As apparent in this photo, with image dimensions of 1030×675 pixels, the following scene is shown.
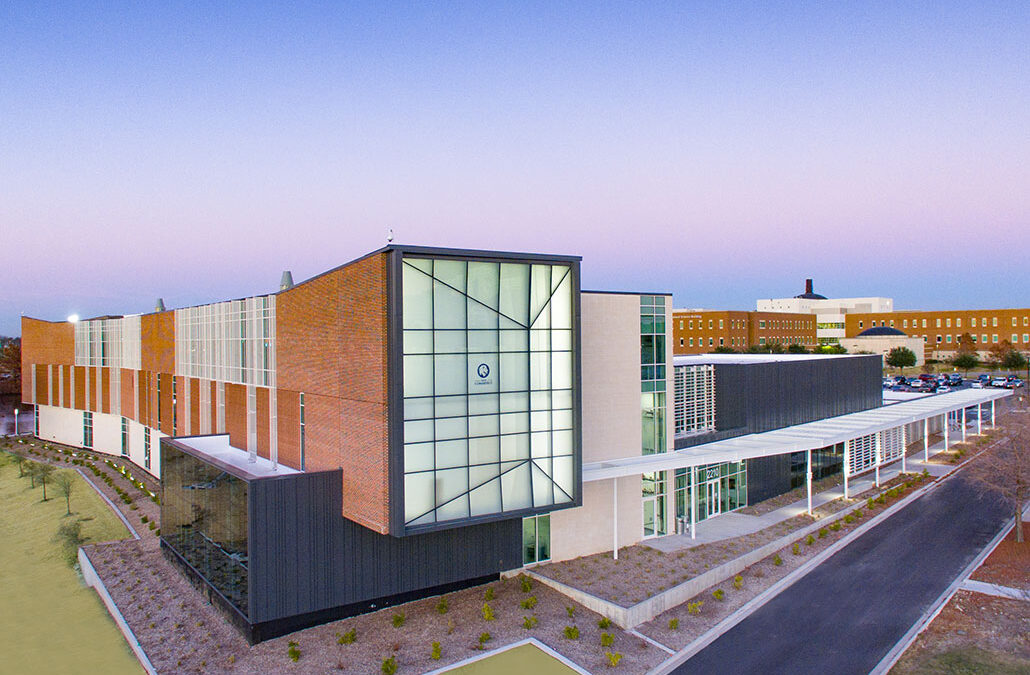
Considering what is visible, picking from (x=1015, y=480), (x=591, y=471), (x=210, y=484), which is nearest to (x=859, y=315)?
(x=1015, y=480)

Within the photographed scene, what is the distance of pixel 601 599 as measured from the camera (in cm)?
2086

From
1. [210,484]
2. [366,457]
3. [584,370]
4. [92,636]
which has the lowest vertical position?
[92,636]

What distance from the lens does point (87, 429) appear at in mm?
54219

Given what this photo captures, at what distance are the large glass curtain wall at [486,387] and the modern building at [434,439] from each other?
2.1 inches

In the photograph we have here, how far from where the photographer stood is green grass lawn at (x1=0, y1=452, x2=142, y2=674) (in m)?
19.1

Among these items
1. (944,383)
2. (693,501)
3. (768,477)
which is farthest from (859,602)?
(944,383)

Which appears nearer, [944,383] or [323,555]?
[323,555]

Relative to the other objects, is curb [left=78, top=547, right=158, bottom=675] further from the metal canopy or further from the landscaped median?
the metal canopy

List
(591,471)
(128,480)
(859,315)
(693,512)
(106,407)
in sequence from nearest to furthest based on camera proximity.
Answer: (591,471) → (693,512) → (128,480) → (106,407) → (859,315)

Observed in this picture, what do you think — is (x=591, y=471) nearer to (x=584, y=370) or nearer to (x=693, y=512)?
(x=584, y=370)

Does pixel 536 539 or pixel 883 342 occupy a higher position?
A: pixel 883 342

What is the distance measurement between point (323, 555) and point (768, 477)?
23.5 meters

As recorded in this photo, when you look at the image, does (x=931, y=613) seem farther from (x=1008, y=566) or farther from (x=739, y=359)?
(x=739, y=359)

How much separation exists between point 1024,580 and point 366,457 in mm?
22158
